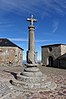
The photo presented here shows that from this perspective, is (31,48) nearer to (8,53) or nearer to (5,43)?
(8,53)


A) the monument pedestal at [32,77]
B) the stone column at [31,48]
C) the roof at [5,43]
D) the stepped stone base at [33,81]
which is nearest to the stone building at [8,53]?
the roof at [5,43]

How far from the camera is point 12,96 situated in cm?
681

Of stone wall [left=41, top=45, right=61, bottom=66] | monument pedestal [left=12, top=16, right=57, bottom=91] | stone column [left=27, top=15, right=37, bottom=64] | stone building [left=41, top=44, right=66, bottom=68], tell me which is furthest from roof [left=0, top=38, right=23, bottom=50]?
stone column [left=27, top=15, right=37, bottom=64]

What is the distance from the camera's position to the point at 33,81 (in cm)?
900

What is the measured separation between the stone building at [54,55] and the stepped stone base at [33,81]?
17.2m

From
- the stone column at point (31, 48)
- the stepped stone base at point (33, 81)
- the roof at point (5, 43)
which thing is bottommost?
the stepped stone base at point (33, 81)

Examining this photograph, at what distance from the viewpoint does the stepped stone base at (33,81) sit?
846cm

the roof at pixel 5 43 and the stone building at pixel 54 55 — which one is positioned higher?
the roof at pixel 5 43

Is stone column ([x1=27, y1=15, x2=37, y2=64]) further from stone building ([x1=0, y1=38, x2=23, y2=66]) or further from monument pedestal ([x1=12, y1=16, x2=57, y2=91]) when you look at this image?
stone building ([x1=0, y1=38, x2=23, y2=66])

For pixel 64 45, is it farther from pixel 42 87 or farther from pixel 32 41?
pixel 42 87

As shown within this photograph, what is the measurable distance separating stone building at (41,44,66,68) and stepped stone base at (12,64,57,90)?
56.3ft

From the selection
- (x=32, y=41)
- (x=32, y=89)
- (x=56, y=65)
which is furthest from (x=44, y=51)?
(x=32, y=89)

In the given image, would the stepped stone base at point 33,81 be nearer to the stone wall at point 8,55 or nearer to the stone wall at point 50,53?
the stone wall at point 8,55

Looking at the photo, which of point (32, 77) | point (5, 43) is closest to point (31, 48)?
point (32, 77)
